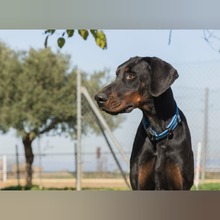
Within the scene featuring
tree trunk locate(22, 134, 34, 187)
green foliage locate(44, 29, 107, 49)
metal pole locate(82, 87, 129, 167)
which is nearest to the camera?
green foliage locate(44, 29, 107, 49)

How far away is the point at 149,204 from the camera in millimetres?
2922

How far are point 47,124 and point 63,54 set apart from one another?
2.05 ft

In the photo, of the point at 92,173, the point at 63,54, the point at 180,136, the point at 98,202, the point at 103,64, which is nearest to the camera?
the point at 180,136

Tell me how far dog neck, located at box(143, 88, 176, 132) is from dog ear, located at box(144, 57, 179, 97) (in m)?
0.05

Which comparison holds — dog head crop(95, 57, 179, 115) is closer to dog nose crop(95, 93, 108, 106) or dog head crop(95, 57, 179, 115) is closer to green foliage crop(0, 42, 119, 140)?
dog nose crop(95, 93, 108, 106)

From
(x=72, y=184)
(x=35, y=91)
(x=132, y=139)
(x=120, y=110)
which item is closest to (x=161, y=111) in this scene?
(x=120, y=110)

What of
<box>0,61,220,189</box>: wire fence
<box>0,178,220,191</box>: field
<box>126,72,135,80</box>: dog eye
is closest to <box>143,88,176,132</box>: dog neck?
<box>126,72,135,80</box>: dog eye

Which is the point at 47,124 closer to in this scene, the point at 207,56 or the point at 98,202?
the point at 207,56

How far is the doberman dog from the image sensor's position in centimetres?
276

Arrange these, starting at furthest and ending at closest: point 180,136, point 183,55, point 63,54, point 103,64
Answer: point 63,54 → point 103,64 → point 183,55 → point 180,136

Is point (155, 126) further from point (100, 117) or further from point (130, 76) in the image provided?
point (100, 117)

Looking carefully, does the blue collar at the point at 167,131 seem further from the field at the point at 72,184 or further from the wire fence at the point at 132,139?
the field at the point at 72,184
